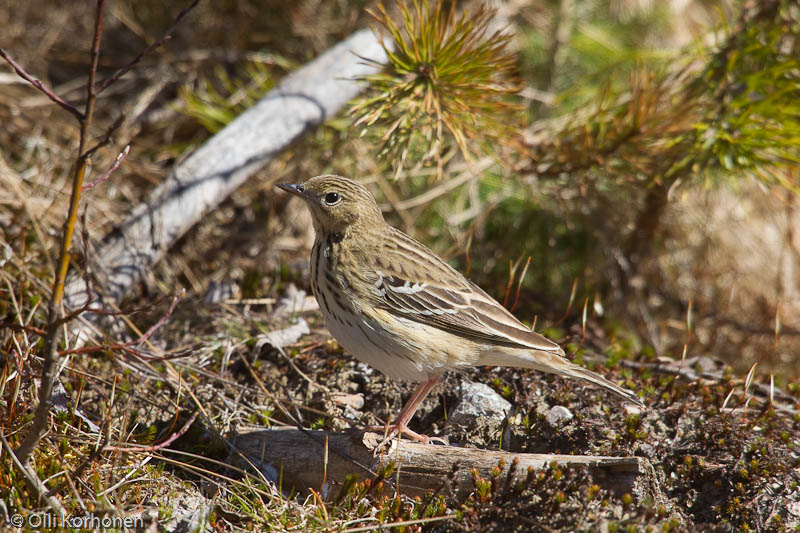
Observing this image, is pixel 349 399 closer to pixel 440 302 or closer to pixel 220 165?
pixel 440 302

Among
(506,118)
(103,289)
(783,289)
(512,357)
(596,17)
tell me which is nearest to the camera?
(512,357)

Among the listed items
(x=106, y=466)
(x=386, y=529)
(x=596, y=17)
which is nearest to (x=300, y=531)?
(x=386, y=529)

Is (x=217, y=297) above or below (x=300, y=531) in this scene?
above

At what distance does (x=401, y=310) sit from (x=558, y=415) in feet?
4.09

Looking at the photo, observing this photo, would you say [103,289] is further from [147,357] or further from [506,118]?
[506,118]

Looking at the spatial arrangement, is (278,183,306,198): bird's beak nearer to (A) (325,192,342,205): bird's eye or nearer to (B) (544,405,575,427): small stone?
(A) (325,192,342,205): bird's eye

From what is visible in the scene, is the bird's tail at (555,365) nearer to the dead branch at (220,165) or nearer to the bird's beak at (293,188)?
the bird's beak at (293,188)

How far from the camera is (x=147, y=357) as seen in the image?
3887 mm

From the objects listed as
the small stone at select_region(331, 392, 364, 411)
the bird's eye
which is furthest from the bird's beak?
the small stone at select_region(331, 392, 364, 411)

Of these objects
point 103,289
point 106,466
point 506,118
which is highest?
point 506,118

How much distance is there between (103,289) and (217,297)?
1009mm

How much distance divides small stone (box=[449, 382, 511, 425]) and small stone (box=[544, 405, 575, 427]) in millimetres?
269

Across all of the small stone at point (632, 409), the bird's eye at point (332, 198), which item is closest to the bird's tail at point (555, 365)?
the small stone at point (632, 409)

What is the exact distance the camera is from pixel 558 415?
179 inches
